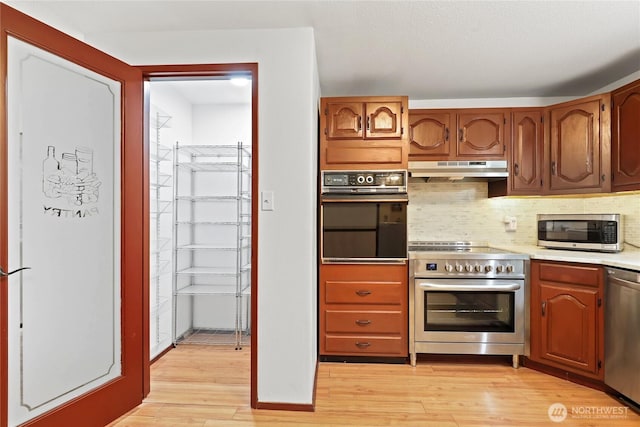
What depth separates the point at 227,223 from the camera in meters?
3.13

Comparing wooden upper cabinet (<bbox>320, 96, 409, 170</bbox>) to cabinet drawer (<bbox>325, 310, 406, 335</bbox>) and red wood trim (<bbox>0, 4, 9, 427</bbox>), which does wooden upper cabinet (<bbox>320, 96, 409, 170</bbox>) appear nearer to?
cabinet drawer (<bbox>325, 310, 406, 335</bbox>)

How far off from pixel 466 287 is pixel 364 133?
1.47m

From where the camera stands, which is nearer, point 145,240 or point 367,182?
point 145,240

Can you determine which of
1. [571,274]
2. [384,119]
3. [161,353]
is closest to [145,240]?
[161,353]

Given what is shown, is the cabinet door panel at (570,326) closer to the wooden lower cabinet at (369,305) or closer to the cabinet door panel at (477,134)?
the wooden lower cabinet at (369,305)

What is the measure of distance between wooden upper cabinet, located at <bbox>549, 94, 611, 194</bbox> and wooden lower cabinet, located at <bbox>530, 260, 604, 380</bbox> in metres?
0.79

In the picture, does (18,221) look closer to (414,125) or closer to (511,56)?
(414,125)

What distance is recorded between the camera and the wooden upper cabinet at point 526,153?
9.65 feet

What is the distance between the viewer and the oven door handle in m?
2.62

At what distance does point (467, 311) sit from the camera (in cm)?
269

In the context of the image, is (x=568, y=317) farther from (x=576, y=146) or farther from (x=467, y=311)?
(x=576, y=146)

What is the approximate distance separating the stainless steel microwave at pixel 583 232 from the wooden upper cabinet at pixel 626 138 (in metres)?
0.28

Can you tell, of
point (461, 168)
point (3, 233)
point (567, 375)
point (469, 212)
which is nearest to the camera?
point (3, 233)

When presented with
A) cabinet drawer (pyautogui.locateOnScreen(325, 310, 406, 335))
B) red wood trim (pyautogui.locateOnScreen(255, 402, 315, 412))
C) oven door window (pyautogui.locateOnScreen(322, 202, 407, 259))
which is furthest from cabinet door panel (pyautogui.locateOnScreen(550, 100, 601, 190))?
red wood trim (pyautogui.locateOnScreen(255, 402, 315, 412))
